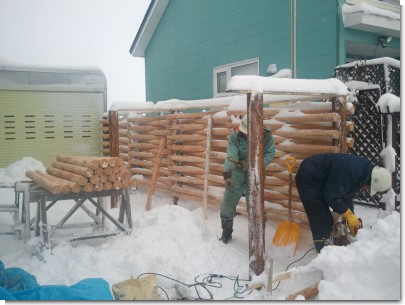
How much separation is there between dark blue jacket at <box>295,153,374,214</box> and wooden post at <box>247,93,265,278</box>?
61 cm

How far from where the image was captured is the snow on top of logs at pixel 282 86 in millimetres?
3520

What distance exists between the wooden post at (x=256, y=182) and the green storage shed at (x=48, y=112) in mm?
3204

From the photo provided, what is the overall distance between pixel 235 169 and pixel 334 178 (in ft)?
4.15

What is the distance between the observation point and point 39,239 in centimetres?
464

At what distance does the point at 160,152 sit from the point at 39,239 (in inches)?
111

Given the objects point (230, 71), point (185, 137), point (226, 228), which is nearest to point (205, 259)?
point (226, 228)

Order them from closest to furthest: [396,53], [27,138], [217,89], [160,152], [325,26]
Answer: [396,53], [325,26], [27,138], [160,152], [217,89]

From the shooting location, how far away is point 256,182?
3795 millimetres

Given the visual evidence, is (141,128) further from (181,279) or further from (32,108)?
(181,279)

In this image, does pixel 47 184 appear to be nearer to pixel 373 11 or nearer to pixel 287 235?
pixel 287 235

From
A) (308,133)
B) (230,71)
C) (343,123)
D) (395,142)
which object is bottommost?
(395,142)

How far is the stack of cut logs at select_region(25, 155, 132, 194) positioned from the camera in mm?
4656

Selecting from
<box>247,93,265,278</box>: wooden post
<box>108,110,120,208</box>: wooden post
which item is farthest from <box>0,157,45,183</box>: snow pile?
<box>247,93,265,278</box>: wooden post

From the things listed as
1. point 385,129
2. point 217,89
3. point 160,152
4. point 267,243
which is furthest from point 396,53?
point 217,89
